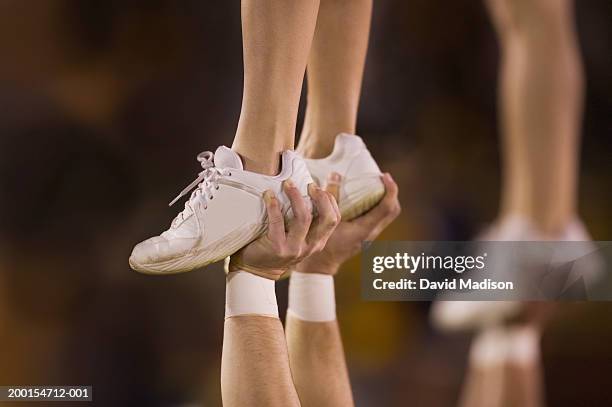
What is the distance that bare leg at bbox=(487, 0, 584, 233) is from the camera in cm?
171

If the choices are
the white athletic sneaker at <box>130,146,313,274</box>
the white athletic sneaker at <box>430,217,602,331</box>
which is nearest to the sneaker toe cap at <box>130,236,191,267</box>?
the white athletic sneaker at <box>130,146,313,274</box>

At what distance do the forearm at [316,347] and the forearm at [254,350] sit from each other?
0.23 meters

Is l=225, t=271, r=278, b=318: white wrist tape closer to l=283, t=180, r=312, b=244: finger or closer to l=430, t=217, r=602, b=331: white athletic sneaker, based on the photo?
l=283, t=180, r=312, b=244: finger

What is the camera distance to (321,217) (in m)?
1.17

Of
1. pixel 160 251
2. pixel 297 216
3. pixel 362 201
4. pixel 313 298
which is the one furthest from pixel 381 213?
pixel 160 251

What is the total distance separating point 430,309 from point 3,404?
97cm

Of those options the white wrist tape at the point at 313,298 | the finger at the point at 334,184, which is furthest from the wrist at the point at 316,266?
the finger at the point at 334,184

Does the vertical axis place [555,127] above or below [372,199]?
above

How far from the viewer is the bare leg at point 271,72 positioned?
1.12 m

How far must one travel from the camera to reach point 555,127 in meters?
1.74

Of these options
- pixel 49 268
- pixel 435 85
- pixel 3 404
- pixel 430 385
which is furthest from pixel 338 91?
pixel 3 404

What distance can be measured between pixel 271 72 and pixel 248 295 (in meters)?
0.31

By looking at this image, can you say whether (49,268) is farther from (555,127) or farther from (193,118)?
(555,127)

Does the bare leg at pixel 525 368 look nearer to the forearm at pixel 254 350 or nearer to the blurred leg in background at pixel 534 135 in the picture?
the blurred leg in background at pixel 534 135
